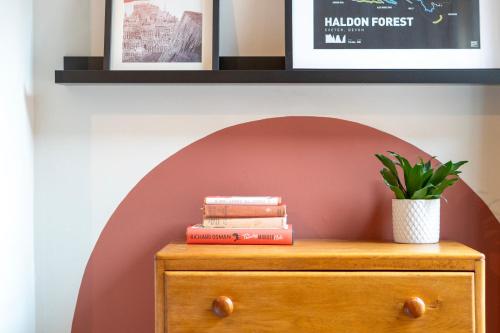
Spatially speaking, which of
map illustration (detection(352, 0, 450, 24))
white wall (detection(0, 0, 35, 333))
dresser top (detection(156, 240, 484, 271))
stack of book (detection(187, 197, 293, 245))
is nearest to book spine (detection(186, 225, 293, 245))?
stack of book (detection(187, 197, 293, 245))

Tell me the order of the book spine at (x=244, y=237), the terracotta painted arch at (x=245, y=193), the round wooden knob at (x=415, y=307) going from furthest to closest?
the terracotta painted arch at (x=245, y=193) → the book spine at (x=244, y=237) → the round wooden knob at (x=415, y=307)

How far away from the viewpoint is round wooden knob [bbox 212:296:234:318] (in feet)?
5.31

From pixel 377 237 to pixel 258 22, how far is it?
835 mm

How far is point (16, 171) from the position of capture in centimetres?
193

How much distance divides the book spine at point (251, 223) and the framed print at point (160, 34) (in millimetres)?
522

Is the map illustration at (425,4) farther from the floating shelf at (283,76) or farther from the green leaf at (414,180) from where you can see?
the green leaf at (414,180)

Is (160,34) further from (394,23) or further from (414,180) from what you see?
(414,180)

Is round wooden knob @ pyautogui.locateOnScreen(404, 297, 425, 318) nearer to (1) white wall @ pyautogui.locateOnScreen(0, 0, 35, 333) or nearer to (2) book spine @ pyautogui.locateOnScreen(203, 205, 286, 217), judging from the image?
(2) book spine @ pyautogui.locateOnScreen(203, 205, 286, 217)

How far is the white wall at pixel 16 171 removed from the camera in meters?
1.84

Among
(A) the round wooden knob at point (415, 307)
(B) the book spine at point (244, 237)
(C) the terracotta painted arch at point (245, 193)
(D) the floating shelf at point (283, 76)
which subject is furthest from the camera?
(C) the terracotta painted arch at point (245, 193)

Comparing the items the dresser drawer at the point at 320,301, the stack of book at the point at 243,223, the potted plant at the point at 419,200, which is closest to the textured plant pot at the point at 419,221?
the potted plant at the point at 419,200

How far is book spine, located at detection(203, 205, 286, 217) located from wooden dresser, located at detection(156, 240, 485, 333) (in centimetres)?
20

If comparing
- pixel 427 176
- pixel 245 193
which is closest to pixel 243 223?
pixel 245 193

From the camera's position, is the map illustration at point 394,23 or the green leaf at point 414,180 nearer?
the green leaf at point 414,180
